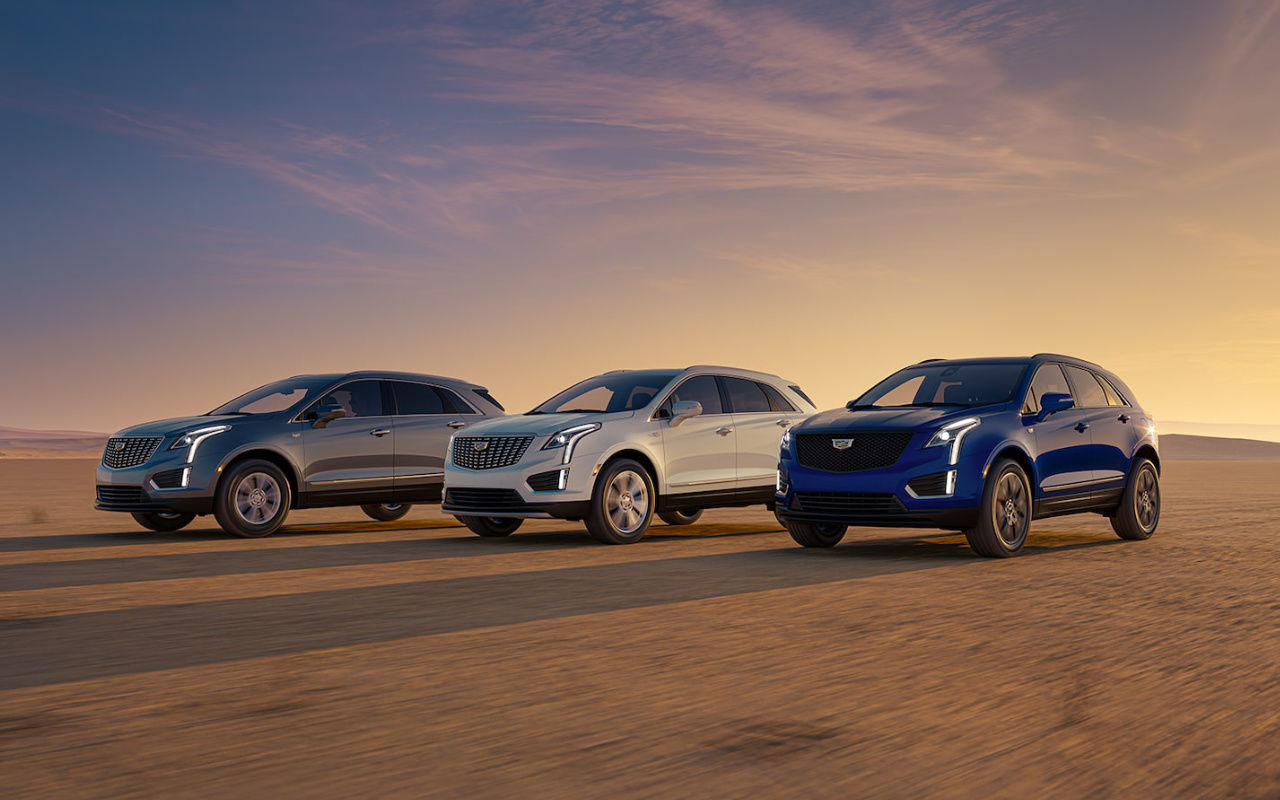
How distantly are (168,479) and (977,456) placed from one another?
29.7ft

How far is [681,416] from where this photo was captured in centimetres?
1447

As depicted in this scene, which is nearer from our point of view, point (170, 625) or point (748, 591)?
point (170, 625)

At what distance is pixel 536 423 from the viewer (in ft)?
46.3

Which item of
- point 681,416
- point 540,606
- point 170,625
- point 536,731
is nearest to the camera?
point 536,731

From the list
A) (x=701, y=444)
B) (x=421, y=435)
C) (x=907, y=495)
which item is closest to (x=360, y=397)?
(x=421, y=435)

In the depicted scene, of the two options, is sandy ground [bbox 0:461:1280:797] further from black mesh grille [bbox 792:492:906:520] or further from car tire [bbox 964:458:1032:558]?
black mesh grille [bbox 792:492:906:520]

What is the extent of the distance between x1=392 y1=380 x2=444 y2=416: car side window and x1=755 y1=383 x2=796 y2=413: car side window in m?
4.30

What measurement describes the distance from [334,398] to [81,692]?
1044 centimetres

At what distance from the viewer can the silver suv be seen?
1469 cm

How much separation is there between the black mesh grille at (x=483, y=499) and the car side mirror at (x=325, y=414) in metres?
2.18

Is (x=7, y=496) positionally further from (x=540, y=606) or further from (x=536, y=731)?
(x=536, y=731)

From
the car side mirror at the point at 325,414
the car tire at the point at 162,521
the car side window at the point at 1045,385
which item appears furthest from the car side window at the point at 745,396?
the car tire at the point at 162,521

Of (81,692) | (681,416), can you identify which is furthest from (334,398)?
(81,692)

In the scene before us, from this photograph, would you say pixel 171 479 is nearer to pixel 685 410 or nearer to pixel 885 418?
pixel 685 410
